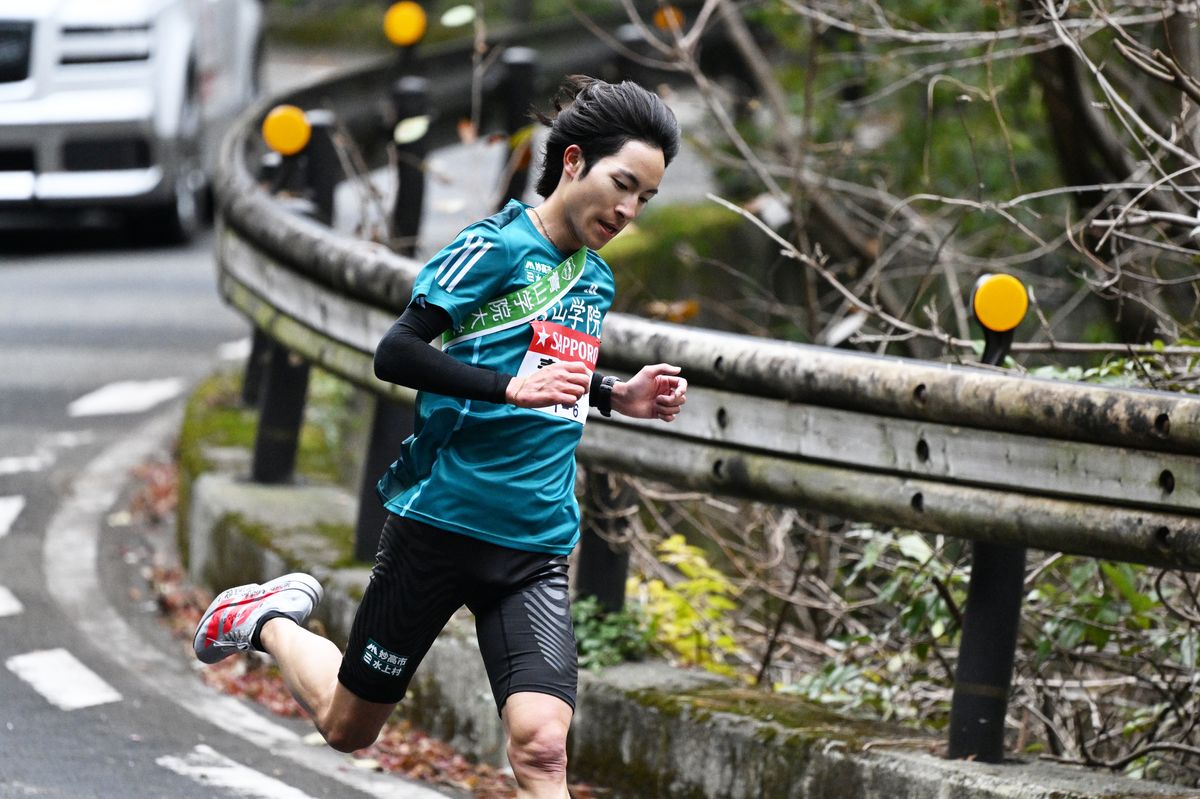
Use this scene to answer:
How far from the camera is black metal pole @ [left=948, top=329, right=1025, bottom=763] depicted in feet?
14.0

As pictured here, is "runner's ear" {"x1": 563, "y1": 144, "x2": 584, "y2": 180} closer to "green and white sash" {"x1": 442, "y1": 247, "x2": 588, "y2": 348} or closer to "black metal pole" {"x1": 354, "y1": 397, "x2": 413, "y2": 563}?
"green and white sash" {"x1": 442, "y1": 247, "x2": 588, "y2": 348}

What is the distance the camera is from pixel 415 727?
215 inches

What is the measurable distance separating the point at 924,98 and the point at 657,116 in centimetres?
737

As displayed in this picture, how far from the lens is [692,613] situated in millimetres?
5914

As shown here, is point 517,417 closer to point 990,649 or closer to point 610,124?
point 610,124

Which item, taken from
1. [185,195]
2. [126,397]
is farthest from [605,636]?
[185,195]

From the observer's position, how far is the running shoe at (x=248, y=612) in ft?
14.6

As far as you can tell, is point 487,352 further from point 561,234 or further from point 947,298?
point 947,298

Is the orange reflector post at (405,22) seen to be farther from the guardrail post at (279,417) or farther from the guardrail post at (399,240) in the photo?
the guardrail post at (279,417)

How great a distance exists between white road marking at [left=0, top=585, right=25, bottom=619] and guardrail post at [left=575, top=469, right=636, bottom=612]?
6.89 feet

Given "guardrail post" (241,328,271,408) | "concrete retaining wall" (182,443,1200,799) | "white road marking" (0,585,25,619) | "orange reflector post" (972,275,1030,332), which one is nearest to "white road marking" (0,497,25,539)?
"white road marking" (0,585,25,619)

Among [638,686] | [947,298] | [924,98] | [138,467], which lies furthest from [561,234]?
[924,98]

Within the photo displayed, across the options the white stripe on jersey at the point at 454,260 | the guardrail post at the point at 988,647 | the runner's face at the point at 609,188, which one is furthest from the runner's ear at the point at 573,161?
the guardrail post at the point at 988,647

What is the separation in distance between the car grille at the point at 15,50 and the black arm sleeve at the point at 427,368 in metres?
9.33
